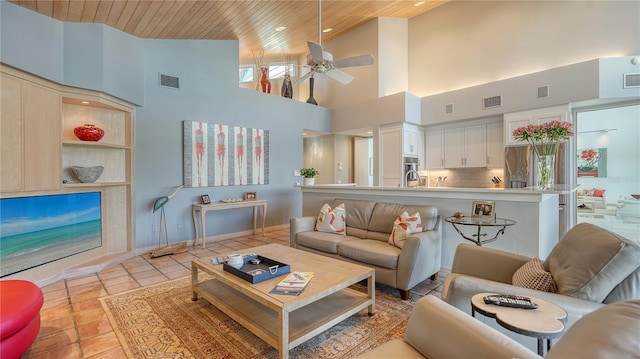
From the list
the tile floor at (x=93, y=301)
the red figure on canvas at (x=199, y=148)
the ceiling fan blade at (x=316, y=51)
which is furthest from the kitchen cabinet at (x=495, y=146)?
the red figure on canvas at (x=199, y=148)

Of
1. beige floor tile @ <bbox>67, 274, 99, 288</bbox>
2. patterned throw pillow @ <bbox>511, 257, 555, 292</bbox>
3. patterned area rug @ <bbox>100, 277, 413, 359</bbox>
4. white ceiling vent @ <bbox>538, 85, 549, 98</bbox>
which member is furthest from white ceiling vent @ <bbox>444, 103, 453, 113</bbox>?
beige floor tile @ <bbox>67, 274, 99, 288</bbox>

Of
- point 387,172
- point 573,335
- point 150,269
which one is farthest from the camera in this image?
point 387,172

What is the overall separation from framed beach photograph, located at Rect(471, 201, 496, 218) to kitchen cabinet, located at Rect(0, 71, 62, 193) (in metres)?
4.64

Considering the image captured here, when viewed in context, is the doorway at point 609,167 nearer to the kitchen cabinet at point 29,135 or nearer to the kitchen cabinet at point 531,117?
the kitchen cabinet at point 531,117

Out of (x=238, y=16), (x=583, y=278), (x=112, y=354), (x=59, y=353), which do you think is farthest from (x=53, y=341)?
(x=238, y=16)

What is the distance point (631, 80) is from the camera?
4.07 meters

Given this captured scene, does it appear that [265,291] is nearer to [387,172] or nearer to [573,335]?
[573,335]

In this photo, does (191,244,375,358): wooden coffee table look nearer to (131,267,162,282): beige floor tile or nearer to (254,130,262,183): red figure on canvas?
(131,267,162,282): beige floor tile

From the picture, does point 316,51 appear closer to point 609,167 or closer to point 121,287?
point 121,287

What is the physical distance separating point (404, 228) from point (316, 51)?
221cm

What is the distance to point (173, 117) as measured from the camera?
4.88 meters

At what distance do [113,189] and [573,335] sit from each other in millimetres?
5127

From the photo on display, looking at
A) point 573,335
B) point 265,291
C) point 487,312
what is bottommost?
point 265,291

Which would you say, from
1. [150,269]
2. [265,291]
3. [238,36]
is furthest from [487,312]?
[238,36]
